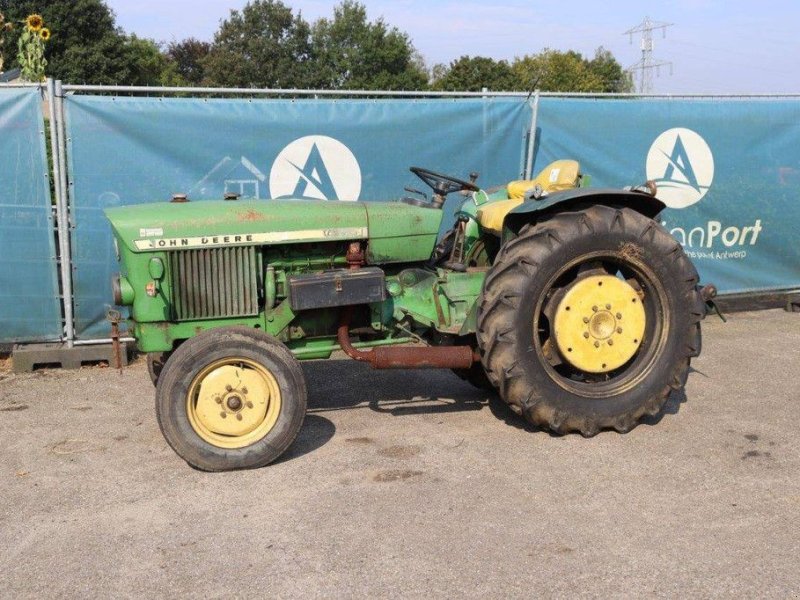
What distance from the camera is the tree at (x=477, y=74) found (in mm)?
54438

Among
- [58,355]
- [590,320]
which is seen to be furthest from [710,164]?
[58,355]

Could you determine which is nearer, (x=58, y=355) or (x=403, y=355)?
(x=403, y=355)

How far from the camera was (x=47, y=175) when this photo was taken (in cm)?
661

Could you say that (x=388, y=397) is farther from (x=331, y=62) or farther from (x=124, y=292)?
(x=331, y=62)

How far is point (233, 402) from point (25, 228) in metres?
3.17

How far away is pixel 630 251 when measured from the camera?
4.95m

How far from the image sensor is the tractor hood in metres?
4.71

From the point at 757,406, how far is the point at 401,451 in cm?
255

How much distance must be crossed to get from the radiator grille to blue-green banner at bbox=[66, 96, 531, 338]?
7.41ft

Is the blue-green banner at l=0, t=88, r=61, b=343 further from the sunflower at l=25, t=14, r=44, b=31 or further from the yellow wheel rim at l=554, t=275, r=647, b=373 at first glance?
the sunflower at l=25, t=14, r=44, b=31

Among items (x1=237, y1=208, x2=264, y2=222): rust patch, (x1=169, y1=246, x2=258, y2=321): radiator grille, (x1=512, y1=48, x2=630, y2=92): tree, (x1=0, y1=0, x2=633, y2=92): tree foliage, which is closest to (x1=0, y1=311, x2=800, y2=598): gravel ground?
(x1=169, y1=246, x2=258, y2=321): radiator grille

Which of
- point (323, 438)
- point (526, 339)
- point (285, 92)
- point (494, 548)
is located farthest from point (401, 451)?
point (285, 92)

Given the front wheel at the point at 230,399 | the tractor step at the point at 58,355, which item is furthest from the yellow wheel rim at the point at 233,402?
the tractor step at the point at 58,355

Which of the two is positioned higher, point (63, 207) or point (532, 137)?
point (532, 137)
